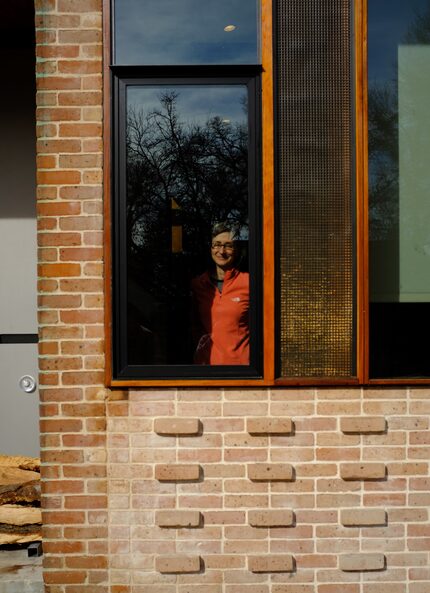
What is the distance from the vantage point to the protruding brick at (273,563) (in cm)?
389

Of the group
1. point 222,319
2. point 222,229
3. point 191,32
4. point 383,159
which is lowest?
point 222,319

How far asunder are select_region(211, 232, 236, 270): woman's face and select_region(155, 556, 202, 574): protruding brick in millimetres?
1660

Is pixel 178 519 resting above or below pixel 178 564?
above

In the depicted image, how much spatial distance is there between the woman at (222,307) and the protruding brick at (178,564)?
1.11m

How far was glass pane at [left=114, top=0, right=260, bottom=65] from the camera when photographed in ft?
12.8

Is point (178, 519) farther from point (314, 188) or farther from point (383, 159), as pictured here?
point (383, 159)

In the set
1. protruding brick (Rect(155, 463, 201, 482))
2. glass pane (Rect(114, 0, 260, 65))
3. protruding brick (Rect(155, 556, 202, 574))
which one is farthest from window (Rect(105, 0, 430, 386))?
protruding brick (Rect(155, 556, 202, 574))

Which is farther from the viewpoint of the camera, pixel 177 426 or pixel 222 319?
pixel 222 319

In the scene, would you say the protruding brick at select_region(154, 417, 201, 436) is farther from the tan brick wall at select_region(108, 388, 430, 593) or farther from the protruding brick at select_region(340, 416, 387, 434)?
the protruding brick at select_region(340, 416, 387, 434)

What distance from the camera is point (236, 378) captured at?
390 cm

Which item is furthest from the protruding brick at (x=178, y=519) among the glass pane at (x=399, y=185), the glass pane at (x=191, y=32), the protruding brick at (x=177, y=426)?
the glass pane at (x=191, y=32)

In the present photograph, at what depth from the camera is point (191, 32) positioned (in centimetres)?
389

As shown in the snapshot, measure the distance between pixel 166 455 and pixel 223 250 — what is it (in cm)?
121

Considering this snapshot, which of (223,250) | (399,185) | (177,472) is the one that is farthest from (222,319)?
(399,185)
